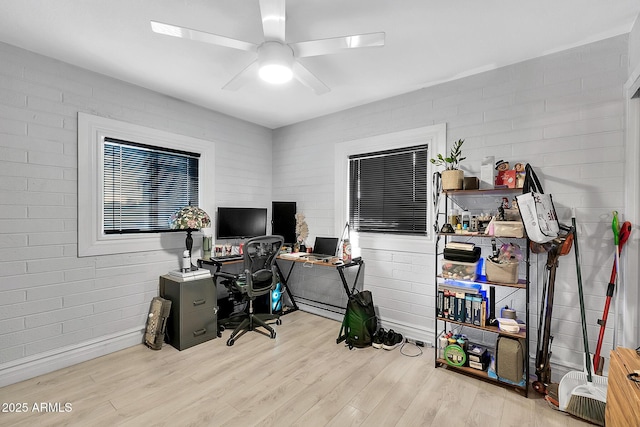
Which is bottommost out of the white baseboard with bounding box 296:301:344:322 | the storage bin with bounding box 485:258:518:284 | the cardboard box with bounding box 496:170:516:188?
the white baseboard with bounding box 296:301:344:322

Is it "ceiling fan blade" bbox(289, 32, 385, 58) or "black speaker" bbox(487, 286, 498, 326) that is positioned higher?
"ceiling fan blade" bbox(289, 32, 385, 58)

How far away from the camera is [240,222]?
3842 millimetres

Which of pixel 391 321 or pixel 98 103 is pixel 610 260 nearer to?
pixel 391 321

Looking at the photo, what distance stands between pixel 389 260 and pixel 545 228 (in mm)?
1547

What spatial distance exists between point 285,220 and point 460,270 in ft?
7.43

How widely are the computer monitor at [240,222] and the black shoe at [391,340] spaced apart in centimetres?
200

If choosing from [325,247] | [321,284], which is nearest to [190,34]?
[325,247]

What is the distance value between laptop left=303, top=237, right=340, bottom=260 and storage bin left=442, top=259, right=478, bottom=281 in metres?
1.36

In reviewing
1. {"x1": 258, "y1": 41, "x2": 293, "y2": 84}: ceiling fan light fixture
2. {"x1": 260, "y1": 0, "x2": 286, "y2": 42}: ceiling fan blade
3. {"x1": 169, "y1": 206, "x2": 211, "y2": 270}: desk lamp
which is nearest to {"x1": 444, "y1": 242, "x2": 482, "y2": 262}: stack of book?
{"x1": 258, "y1": 41, "x2": 293, "y2": 84}: ceiling fan light fixture

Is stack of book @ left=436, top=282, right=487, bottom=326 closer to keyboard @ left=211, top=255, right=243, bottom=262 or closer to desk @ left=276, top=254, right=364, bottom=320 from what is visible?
desk @ left=276, top=254, right=364, bottom=320

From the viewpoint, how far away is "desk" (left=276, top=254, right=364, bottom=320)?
11.8 feet

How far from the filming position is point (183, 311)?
9.64 feet

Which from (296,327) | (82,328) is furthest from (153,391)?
(296,327)

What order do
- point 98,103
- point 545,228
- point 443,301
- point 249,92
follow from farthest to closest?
1. point 249,92
2. point 98,103
3. point 443,301
4. point 545,228
